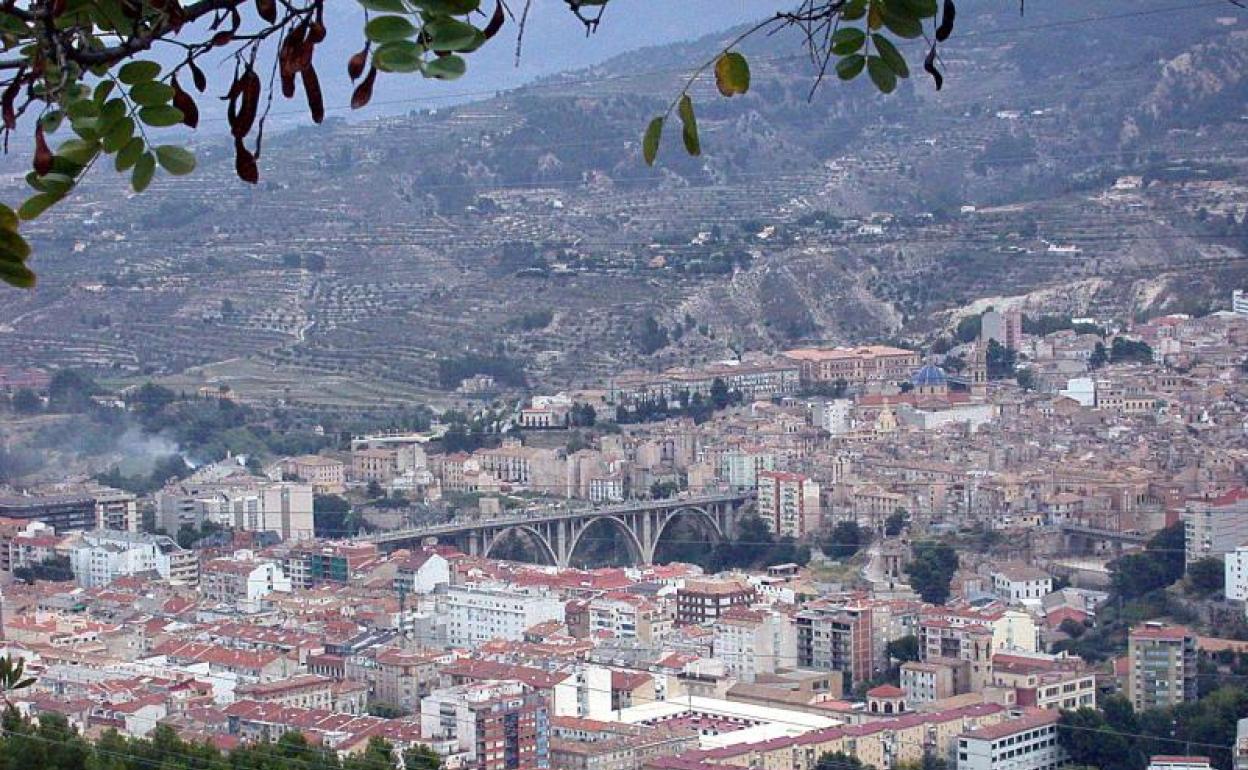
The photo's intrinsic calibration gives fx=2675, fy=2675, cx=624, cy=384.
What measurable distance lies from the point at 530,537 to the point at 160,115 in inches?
629

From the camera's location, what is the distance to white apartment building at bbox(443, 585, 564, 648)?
42.9 ft

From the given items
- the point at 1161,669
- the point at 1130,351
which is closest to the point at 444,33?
the point at 1161,669

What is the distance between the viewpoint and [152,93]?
3.03 ft

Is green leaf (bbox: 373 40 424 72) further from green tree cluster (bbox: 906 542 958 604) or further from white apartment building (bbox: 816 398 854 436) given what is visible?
white apartment building (bbox: 816 398 854 436)

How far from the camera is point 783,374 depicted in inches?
862

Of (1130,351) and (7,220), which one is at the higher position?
(7,220)

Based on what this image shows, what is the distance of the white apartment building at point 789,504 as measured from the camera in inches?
643

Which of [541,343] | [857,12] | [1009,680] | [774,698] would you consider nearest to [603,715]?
[774,698]

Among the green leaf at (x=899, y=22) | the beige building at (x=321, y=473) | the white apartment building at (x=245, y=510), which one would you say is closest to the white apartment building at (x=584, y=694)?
the white apartment building at (x=245, y=510)

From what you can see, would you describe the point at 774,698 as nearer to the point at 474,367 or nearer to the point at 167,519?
the point at 167,519

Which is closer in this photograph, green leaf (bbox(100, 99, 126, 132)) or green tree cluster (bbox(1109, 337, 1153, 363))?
green leaf (bbox(100, 99, 126, 132))

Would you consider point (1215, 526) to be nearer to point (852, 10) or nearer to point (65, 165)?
point (852, 10)

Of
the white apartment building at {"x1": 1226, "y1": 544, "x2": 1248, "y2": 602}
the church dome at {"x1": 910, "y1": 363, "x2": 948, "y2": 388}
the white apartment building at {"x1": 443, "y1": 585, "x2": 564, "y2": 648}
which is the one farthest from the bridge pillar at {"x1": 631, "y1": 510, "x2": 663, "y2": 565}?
the white apartment building at {"x1": 1226, "y1": 544, "x2": 1248, "y2": 602}

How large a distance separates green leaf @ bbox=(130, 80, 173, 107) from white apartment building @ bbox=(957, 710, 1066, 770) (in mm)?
8726
